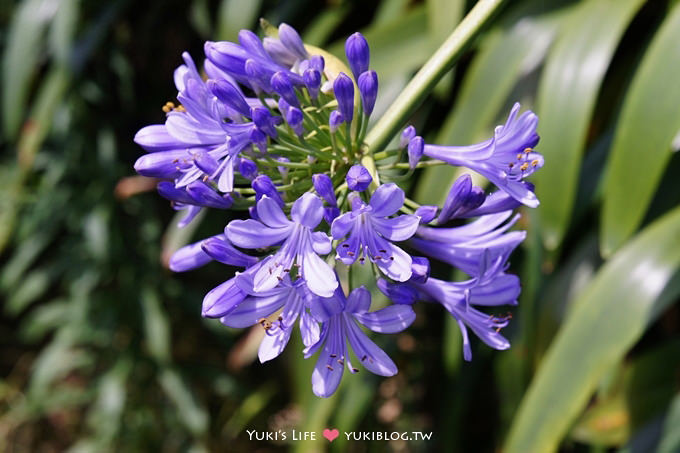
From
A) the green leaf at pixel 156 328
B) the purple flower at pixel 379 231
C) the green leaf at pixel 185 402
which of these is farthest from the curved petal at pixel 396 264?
the green leaf at pixel 185 402

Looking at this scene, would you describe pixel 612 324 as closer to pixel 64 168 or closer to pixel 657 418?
pixel 657 418

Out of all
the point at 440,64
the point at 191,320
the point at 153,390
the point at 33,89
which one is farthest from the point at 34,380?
the point at 440,64

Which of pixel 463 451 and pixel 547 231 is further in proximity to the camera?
pixel 463 451

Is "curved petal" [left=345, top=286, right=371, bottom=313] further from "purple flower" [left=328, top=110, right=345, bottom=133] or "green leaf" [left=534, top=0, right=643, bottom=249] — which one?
"green leaf" [left=534, top=0, right=643, bottom=249]

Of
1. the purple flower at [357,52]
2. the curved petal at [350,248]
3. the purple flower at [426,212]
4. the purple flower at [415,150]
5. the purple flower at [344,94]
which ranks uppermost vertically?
the purple flower at [357,52]

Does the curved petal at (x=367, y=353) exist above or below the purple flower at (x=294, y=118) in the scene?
below

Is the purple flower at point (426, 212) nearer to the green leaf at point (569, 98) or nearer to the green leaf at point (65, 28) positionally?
the green leaf at point (569, 98)

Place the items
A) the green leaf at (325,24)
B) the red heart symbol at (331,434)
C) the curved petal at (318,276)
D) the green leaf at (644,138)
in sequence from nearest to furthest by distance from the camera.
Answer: the curved petal at (318,276) < the green leaf at (644,138) < the red heart symbol at (331,434) < the green leaf at (325,24)
